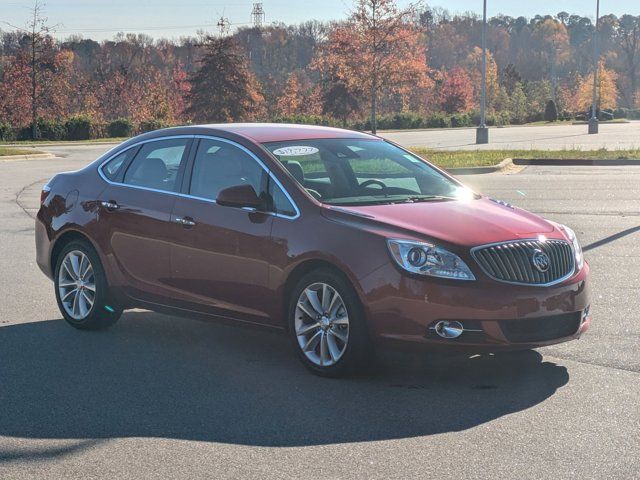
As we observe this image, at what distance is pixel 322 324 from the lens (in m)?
6.35

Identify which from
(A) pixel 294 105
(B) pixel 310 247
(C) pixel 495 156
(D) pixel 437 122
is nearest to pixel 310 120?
(D) pixel 437 122

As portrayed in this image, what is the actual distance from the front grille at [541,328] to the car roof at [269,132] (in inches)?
89.1

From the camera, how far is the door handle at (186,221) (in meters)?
7.14

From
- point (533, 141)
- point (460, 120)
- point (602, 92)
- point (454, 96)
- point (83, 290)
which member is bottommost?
point (83, 290)

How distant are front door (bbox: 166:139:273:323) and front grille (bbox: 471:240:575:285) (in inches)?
58.5

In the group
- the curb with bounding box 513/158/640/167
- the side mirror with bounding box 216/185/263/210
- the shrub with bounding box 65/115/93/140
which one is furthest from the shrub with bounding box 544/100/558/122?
the side mirror with bounding box 216/185/263/210

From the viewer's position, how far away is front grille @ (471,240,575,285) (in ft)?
19.7

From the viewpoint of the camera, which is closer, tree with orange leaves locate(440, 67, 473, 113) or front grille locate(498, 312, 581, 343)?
front grille locate(498, 312, 581, 343)

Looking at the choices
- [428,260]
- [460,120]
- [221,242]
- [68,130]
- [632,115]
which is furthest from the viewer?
[632,115]

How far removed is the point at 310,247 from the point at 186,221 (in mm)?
1250

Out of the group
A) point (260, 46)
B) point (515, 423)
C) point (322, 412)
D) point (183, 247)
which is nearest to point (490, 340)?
point (515, 423)

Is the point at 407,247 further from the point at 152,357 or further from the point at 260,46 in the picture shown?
the point at 260,46

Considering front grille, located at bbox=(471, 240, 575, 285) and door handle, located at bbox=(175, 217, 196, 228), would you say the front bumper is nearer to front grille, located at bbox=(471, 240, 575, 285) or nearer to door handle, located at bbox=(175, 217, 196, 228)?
front grille, located at bbox=(471, 240, 575, 285)

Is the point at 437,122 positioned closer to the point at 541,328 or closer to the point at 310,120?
the point at 310,120
